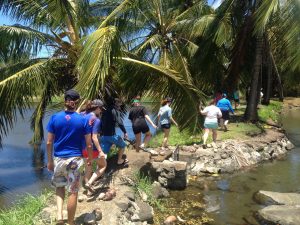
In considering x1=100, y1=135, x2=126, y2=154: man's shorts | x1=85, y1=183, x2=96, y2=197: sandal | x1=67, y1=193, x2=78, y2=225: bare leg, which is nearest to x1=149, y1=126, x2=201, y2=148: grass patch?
x1=100, y1=135, x2=126, y2=154: man's shorts

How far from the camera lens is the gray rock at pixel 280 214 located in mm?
7334

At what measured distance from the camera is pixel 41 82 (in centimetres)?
944

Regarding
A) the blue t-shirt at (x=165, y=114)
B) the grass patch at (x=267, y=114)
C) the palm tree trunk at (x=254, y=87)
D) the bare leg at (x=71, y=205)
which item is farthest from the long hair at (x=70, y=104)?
the grass patch at (x=267, y=114)

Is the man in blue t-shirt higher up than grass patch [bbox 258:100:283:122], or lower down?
higher up

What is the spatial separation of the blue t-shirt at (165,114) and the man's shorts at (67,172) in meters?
5.99

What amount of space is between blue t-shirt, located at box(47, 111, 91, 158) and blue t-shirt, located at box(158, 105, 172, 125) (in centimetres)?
599

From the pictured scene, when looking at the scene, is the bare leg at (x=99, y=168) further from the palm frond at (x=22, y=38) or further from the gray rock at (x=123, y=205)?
the palm frond at (x=22, y=38)

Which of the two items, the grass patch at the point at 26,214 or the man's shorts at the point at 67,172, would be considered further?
the grass patch at the point at 26,214

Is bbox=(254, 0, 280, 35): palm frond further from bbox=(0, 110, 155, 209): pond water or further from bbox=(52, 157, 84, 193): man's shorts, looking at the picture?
bbox=(52, 157, 84, 193): man's shorts

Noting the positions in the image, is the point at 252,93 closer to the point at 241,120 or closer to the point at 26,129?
the point at 241,120

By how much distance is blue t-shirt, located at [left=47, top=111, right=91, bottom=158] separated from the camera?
5184 mm

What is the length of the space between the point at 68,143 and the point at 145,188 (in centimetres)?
342

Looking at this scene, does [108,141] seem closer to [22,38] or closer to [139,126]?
[139,126]

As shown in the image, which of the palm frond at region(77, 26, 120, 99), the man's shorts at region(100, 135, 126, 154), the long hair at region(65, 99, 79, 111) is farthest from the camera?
the man's shorts at region(100, 135, 126, 154)
